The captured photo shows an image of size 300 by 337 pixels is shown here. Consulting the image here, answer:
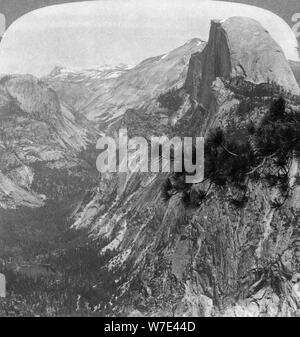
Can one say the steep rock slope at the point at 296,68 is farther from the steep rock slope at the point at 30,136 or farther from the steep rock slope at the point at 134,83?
the steep rock slope at the point at 30,136

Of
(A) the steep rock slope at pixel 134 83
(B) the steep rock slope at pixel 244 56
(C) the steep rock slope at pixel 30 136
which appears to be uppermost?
(B) the steep rock slope at pixel 244 56

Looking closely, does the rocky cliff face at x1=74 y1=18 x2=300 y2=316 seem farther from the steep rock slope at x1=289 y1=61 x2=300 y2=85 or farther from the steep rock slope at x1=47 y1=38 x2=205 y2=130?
the steep rock slope at x1=47 y1=38 x2=205 y2=130

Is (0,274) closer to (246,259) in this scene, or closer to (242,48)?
(246,259)

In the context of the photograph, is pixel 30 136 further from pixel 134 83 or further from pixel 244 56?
pixel 244 56

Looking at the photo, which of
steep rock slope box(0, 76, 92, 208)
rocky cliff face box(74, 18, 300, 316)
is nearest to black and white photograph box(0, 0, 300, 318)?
rocky cliff face box(74, 18, 300, 316)

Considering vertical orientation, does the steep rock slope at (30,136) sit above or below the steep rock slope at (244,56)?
below

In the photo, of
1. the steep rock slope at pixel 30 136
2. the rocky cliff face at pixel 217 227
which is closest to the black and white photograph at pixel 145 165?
the rocky cliff face at pixel 217 227
